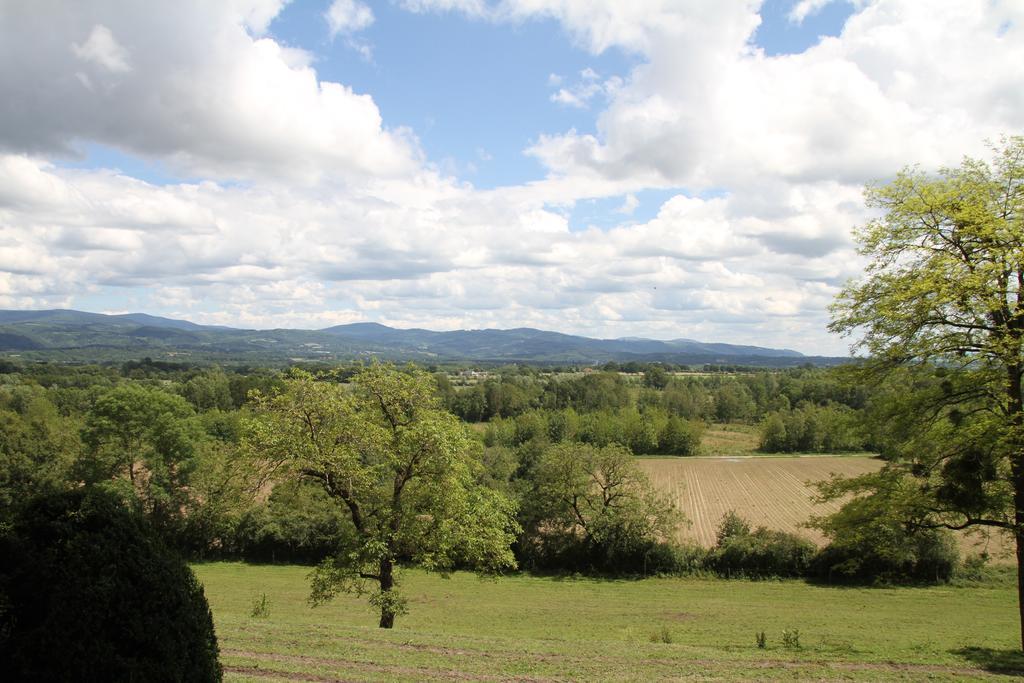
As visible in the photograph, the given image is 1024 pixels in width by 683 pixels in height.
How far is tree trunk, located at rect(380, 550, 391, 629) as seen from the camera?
672 inches

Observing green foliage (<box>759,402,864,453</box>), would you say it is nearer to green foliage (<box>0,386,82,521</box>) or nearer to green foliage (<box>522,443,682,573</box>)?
green foliage (<box>522,443,682,573</box>)

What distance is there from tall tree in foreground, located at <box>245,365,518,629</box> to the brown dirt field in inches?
1099

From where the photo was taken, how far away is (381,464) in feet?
56.9

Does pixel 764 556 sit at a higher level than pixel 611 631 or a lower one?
lower

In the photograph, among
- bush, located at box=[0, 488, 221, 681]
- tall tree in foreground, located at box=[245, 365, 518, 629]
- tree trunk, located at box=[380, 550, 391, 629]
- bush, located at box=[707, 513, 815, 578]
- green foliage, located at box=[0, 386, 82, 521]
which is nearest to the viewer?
bush, located at box=[0, 488, 221, 681]

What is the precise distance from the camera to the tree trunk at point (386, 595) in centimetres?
1706

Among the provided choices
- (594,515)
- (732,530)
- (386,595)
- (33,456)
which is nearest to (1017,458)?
(386,595)

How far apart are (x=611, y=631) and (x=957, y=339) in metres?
17.4

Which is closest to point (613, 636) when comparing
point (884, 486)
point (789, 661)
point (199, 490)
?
point (789, 661)

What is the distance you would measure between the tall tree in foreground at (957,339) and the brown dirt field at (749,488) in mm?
29490

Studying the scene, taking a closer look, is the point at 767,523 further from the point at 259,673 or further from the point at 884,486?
the point at 259,673

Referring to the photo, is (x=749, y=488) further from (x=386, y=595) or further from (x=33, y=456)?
(x=33, y=456)

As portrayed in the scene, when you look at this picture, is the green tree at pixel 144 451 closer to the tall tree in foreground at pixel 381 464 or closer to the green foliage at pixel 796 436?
the tall tree in foreground at pixel 381 464

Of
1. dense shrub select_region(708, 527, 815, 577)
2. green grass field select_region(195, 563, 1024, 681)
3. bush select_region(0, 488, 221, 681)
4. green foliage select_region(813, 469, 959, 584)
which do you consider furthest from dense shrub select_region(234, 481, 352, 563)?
bush select_region(0, 488, 221, 681)
